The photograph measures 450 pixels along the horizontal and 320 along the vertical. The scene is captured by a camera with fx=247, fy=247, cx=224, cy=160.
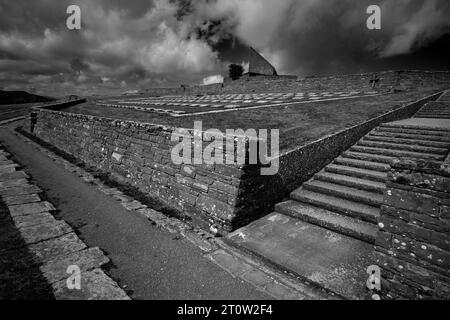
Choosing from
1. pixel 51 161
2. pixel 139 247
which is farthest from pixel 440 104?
pixel 51 161

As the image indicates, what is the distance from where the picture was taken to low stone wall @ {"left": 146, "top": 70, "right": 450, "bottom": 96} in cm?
1495

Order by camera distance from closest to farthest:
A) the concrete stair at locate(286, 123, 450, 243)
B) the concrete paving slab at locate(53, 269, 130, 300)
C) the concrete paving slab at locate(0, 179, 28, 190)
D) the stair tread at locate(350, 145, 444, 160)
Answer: the concrete paving slab at locate(53, 269, 130, 300), the concrete stair at locate(286, 123, 450, 243), the stair tread at locate(350, 145, 444, 160), the concrete paving slab at locate(0, 179, 28, 190)

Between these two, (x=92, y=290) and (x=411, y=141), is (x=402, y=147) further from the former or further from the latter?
(x=92, y=290)

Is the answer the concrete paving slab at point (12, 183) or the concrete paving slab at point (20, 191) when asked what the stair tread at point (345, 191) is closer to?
the concrete paving slab at point (20, 191)

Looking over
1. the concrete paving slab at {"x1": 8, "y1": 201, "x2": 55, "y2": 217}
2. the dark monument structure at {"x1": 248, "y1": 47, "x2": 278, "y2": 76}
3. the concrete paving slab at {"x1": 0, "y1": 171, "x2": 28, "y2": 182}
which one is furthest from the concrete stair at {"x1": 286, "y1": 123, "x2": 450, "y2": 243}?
the dark monument structure at {"x1": 248, "y1": 47, "x2": 278, "y2": 76}

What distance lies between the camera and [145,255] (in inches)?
153

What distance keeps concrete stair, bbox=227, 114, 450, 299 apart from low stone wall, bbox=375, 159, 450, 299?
52 centimetres

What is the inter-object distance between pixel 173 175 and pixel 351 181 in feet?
12.9

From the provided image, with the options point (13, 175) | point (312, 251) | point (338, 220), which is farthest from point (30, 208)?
point (338, 220)

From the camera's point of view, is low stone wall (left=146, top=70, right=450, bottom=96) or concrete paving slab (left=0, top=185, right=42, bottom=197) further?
low stone wall (left=146, top=70, right=450, bottom=96)

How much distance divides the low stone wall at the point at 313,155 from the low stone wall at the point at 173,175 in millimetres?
480

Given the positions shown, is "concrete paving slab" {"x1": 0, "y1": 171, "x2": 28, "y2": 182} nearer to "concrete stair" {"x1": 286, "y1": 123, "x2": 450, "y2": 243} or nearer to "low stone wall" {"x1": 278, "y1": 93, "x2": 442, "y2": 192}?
"low stone wall" {"x1": 278, "y1": 93, "x2": 442, "y2": 192}
